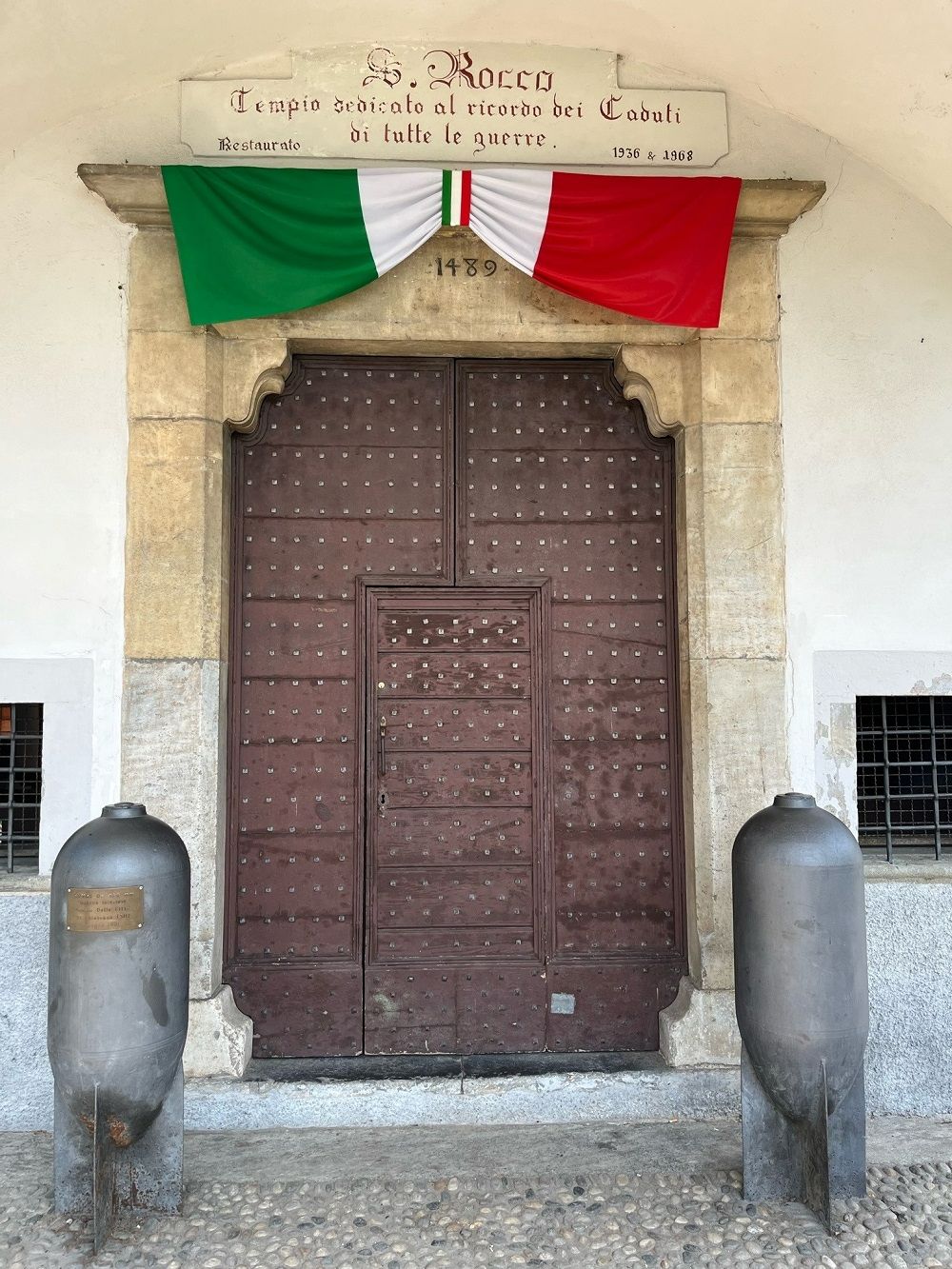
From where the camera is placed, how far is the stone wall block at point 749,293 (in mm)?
3951

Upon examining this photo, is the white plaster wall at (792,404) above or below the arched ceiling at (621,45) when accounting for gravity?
below

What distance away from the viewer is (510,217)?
3.74m

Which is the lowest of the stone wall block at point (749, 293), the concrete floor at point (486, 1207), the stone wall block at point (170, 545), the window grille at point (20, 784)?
the concrete floor at point (486, 1207)

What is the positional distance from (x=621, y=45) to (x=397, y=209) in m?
1.25

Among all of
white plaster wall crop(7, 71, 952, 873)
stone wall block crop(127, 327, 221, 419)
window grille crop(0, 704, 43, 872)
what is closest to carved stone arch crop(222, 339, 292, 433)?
stone wall block crop(127, 327, 221, 419)

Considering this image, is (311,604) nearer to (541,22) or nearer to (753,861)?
(753,861)

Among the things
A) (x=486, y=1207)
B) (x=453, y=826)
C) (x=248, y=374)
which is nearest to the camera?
(x=486, y=1207)

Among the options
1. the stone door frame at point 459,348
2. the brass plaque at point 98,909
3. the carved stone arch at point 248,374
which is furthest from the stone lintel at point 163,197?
the brass plaque at point 98,909

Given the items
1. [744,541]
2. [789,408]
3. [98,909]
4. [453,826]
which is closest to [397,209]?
[789,408]

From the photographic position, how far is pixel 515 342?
4027 millimetres

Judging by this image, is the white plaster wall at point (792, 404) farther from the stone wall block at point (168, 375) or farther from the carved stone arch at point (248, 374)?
the carved stone arch at point (248, 374)

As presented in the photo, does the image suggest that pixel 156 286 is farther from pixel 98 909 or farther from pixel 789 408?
pixel 789 408

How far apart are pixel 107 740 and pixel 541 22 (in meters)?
3.46

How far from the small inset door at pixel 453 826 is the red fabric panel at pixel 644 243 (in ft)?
4.35
